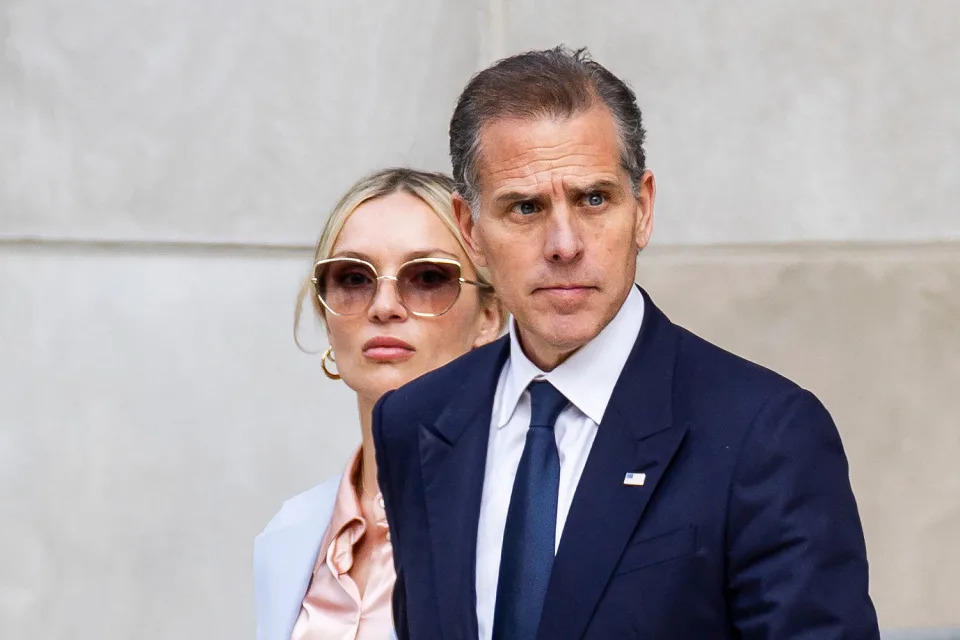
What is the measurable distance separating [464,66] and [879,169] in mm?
1179

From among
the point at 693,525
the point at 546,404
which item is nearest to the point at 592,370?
the point at 546,404

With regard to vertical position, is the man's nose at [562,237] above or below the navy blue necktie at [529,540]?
above

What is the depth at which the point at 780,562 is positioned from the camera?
157 centimetres

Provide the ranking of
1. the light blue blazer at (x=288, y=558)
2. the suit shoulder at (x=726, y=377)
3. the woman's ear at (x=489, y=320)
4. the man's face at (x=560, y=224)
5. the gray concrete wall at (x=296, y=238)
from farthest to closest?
the gray concrete wall at (x=296, y=238) → the woman's ear at (x=489, y=320) → the light blue blazer at (x=288, y=558) → the man's face at (x=560, y=224) → the suit shoulder at (x=726, y=377)

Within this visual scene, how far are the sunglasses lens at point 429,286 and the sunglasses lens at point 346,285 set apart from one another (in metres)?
0.06

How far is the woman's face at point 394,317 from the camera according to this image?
2.58 metres

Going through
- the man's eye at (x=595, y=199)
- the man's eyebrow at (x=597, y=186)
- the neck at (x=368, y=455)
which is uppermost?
the man's eyebrow at (x=597, y=186)

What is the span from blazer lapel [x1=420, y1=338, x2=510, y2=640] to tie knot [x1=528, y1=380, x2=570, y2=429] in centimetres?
9

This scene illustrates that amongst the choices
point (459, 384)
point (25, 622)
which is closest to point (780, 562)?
point (459, 384)

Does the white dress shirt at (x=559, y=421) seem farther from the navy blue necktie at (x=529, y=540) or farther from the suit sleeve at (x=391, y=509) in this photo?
the suit sleeve at (x=391, y=509)

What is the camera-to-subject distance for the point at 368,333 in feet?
8.57

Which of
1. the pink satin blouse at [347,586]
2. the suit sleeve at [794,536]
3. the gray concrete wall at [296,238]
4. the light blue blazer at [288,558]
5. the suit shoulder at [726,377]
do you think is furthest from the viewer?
the gray concrete wall at [296,238]

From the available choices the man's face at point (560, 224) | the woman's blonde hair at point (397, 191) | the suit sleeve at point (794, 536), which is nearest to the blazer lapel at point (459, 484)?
the man's face at point (560, 224)

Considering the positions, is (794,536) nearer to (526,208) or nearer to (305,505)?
(526,208)
